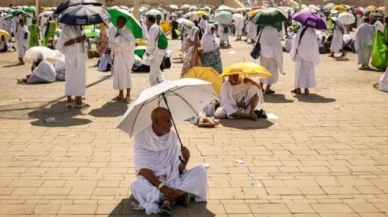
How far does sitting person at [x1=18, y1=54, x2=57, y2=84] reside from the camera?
12609mm

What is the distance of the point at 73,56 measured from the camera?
9.47 meters

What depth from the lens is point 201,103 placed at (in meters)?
5.30

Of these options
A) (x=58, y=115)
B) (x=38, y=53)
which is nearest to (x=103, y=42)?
(x=38, y=53)

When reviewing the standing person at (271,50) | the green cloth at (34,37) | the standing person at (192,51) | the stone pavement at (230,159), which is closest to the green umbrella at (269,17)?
the standing person at (271,50)

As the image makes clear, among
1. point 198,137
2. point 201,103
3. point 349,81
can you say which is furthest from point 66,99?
point 349,81

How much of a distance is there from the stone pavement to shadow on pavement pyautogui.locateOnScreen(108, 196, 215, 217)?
11mm

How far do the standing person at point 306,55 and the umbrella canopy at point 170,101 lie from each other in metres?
6.46

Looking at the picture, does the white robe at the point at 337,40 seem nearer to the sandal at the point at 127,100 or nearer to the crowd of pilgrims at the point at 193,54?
the crowd of pilgrims at the point at 193,54

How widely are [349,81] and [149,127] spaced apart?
31.3 ft

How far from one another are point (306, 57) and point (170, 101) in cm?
676

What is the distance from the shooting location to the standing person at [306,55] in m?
11.3

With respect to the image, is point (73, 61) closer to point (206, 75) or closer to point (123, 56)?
point (123, 56)

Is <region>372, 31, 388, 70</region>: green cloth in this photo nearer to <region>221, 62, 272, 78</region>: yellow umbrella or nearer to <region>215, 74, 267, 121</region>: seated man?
<region>215, 74, 267, 121</region>: seated man

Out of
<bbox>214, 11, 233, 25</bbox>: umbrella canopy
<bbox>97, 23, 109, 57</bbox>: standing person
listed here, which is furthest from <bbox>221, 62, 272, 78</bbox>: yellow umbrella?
<bbox>214, 11, 233, 25</bbox>: umbrella canopy
